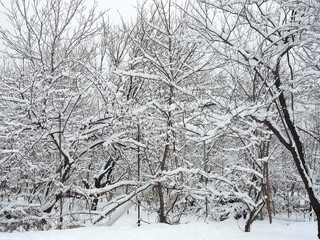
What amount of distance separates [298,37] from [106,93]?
14.2ft

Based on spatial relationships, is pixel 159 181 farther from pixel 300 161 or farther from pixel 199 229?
pixel 300 161

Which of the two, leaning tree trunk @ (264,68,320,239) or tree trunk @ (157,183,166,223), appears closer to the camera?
leaning tree trunk @ (264,68,320,239)

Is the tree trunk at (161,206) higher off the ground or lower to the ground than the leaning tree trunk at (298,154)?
lower

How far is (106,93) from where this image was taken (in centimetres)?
716

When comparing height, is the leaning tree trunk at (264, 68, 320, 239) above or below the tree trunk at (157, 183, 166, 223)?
above

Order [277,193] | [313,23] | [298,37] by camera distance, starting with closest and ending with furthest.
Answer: [313,23], [298,37], [277,193]

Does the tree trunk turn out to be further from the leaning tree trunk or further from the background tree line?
the leaning tree trunk

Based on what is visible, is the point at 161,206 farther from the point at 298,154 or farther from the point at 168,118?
the point at 298,154

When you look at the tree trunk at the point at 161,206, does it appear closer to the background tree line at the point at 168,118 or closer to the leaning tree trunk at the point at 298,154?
the background tree line at the point at 168,118

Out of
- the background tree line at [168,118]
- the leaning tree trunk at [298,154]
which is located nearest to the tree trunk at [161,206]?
the background tree line at [168,118]

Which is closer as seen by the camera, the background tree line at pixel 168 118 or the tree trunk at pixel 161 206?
the background tree line at pixel 168 118

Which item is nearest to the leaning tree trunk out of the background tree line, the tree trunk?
the background tree line

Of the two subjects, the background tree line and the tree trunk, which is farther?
the tree trunk

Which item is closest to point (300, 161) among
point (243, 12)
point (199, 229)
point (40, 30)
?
point (199, 229)
